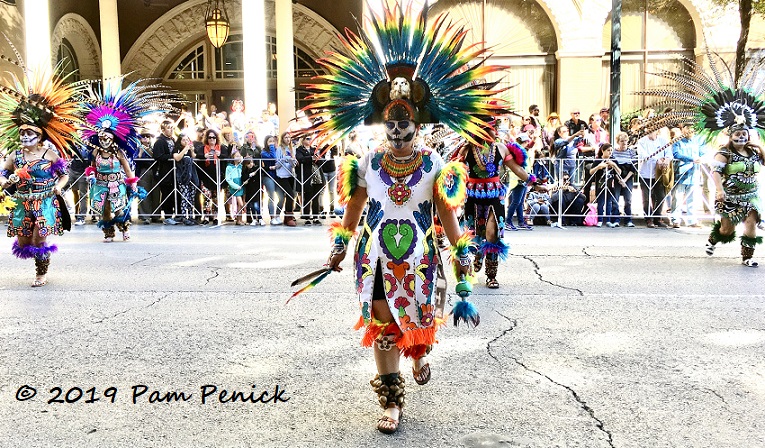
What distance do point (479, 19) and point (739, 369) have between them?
695 inches

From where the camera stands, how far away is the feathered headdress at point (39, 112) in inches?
334

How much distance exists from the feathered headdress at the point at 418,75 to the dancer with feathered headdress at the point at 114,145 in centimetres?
731

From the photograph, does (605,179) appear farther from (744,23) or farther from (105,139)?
(105,139)

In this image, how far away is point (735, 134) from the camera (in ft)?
31.2

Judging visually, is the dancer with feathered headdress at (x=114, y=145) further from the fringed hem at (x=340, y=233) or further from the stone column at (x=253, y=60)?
the fringed hem at (x=340, y=233)

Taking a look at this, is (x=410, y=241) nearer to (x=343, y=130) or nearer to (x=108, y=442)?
(x=343, y=130)

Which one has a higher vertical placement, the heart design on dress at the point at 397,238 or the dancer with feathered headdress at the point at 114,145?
the dancer with feathered headdress at the point at 114,145

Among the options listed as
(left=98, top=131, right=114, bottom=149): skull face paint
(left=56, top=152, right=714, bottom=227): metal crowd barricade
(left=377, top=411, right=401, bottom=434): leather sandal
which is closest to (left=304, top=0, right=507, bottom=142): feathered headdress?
(left=377, top=411, right=401, bottom=434): leather sandal

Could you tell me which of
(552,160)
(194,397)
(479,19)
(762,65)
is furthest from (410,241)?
(479,19)

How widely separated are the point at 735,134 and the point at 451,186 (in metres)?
6.33

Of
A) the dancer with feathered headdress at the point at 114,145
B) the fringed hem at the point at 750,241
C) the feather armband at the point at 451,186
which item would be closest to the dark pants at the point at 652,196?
the fringed hem at the point at 750,241

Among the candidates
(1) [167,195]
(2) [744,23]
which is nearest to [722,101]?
(2) [744,23]

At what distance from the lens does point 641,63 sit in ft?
70.6

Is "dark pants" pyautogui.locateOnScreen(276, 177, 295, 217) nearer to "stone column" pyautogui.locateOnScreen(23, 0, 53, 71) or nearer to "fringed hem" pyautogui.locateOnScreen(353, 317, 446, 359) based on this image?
"stone column" pyautogui.locateOnScreen(23, 0, 53, 71)
